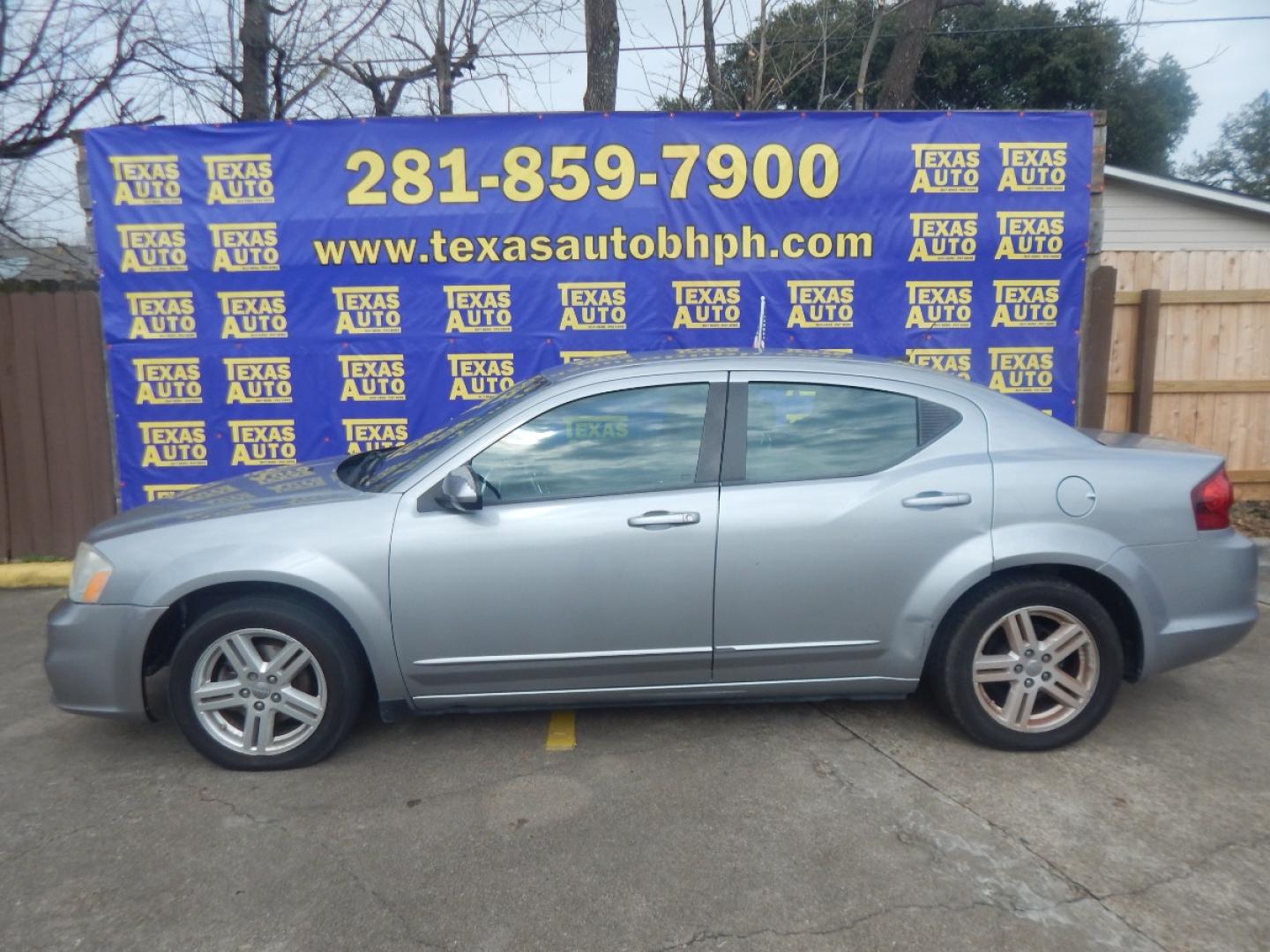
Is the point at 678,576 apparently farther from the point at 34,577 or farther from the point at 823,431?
the point at 34,577

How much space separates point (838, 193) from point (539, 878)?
17.8 ft

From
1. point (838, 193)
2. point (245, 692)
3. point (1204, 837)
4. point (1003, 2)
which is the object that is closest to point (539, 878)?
point (245, 692)

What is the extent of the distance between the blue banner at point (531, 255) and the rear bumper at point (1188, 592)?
343cm

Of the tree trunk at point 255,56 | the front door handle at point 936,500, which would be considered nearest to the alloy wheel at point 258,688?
the front door handle at point 936,500

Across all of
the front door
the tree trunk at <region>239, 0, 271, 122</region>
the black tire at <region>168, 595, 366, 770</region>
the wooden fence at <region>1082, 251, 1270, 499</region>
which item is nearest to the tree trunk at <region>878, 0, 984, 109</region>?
the wooden fence at <region>1082, 251, 1270, 499</region>

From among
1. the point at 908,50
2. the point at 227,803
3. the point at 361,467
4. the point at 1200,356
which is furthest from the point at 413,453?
the point at 908,50

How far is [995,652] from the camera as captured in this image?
3.90 meters

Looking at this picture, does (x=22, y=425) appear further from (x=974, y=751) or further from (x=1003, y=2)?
(x=1003, y=2)

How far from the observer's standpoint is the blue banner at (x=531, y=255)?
691 cm

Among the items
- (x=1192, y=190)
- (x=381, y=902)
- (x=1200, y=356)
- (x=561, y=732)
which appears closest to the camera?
(x=381, y=902)

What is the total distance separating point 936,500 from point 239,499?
9.38 ft

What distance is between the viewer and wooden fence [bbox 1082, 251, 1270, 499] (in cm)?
788

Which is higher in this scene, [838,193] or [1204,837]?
[838,193]

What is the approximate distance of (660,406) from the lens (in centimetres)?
396
